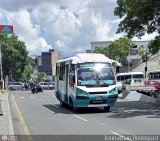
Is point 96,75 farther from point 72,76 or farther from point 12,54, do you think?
point 12,54

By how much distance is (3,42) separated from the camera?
86.0 m

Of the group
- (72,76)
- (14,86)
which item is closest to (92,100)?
(72,76)

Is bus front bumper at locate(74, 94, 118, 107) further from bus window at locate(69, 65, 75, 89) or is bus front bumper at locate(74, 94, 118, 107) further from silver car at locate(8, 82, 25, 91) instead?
silver car at locate(8, 82, 25, 91)

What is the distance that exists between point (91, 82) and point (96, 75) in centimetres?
53

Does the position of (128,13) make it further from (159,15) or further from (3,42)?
(3,42)

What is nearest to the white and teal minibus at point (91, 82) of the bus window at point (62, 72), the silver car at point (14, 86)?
the bus window at point (62, 72)

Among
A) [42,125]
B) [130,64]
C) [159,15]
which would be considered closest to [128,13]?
[159,15]

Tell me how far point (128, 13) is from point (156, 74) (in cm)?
2938

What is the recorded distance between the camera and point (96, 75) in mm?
21953

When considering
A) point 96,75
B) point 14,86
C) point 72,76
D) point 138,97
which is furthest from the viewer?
point 14,86

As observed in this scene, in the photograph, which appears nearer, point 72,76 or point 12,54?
point 72,76

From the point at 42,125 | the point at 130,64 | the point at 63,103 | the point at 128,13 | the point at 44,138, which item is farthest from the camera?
the point at 130,64

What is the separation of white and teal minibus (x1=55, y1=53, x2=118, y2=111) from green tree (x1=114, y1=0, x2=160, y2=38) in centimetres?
435

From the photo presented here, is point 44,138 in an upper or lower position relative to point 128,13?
lower
